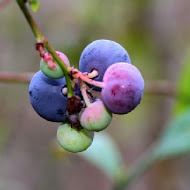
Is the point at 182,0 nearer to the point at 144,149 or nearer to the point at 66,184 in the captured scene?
the point at 144,149

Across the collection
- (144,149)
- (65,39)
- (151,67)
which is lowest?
(144,149)

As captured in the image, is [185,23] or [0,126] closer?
[0,126]

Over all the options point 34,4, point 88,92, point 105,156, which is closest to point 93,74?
point 88,92

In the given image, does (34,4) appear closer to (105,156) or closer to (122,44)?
(105,156)

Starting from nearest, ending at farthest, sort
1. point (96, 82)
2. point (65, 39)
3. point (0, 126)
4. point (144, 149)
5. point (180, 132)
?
point (96, 82) → point (180, 132) → point (65, 39) → point (0, 126) → point (144, 149)

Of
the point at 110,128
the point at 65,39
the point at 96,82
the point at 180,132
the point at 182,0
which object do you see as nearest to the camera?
the point at 96,82

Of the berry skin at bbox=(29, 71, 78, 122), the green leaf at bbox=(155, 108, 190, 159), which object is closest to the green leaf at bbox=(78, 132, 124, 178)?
the green leaf at bbox=(155, 108, 190, 159)

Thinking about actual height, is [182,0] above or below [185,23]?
above

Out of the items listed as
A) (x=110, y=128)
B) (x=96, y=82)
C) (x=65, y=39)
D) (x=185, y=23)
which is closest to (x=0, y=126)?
(x=65, y=39)
